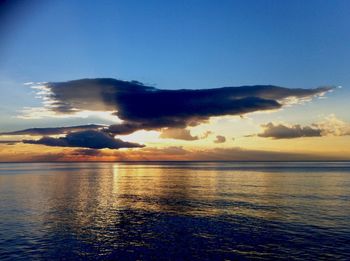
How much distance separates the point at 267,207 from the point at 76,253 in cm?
4201

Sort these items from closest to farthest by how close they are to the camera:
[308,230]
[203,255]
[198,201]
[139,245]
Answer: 1. [203,255]
2. [139,245]
3. [308,230]
4. [198,201]

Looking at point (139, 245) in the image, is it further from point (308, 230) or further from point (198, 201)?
point (198, 201)

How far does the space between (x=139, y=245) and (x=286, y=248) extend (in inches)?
676

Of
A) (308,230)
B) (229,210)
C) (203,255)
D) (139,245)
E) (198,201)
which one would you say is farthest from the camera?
(198,201)

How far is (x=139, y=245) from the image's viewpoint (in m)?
41.1

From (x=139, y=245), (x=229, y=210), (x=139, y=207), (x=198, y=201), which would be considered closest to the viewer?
(x=139, y=245)

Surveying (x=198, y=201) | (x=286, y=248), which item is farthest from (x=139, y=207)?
(x=286, y=248)

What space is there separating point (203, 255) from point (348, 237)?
1996cm

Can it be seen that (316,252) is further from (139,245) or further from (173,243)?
(139,245)

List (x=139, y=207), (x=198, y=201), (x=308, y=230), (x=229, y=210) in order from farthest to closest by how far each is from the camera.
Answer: (x=198, y=201) → (x=139, y=207) → (x=229, y=210) → (x=308, y=230)

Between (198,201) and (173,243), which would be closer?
(173,243)

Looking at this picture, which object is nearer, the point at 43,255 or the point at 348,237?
the point at 43,255

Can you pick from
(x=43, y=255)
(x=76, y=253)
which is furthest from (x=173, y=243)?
(x=43, y=255)

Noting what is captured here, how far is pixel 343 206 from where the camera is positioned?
6862cm
